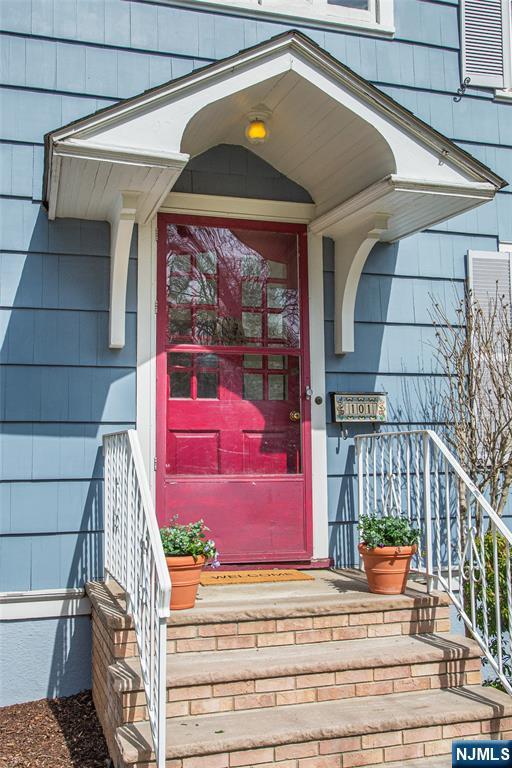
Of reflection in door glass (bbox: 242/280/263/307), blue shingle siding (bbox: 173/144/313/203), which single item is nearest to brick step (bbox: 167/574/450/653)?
reflection in door glass (bbox: 242/280/263/307)

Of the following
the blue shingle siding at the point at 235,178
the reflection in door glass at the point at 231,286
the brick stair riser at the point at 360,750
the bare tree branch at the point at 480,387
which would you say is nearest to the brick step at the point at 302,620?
the brick stair riser at the point at 360,750

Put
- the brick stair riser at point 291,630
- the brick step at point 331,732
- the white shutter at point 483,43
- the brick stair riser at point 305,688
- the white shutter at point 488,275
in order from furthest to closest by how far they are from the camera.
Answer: the white shutter at point 483,43
the white shutter at point 488,275
the brick stair riser at point 291,630
the brick stair riser at point 305,688
the brick step at point 331,732

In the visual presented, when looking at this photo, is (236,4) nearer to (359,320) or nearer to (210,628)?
(359,320)

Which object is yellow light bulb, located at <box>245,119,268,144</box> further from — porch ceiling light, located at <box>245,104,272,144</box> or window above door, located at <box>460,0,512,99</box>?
window above door, located at <box>460,0,512,99</box>

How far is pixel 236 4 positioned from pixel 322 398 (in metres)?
2.36

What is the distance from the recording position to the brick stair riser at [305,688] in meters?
2.88

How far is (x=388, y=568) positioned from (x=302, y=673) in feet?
2.47

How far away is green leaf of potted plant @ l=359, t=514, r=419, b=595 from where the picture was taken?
11.8 feet

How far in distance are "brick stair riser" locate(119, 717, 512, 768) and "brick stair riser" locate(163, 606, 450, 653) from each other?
539 millimetres

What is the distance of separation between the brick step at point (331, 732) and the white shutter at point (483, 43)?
12.4 ft

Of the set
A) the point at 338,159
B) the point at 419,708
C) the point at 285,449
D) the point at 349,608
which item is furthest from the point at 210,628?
the point at 338,159

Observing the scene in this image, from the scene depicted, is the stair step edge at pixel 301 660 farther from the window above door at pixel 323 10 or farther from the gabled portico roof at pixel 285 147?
the window above door at pixel 323 10

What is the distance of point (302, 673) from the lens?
3.05m

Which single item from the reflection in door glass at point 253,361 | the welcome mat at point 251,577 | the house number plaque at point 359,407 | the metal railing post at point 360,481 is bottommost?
the welcome mat at point 251,577
